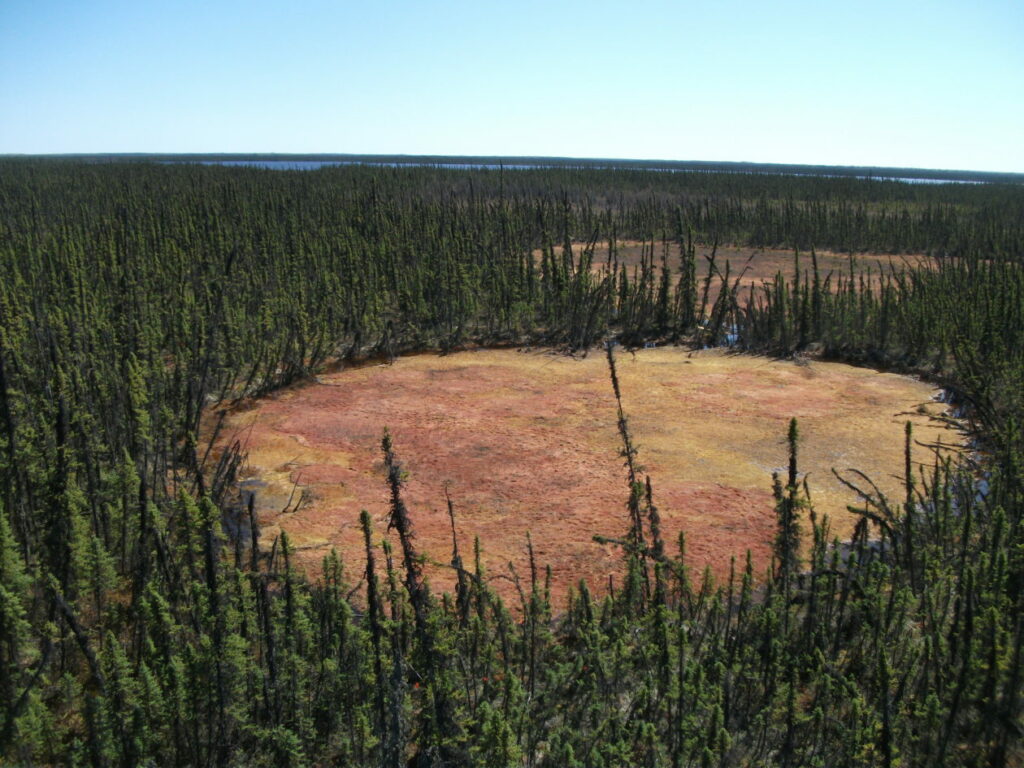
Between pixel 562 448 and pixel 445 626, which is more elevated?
pixel 562 448

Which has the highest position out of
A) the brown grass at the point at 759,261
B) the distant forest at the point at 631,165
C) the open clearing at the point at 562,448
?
the distant forest at the point at 631,165

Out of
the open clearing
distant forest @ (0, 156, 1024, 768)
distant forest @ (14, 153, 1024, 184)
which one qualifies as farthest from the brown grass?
distant forest @ (14, 153, 1024, 184)

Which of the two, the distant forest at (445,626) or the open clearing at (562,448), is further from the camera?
the open clearing at (562,448)

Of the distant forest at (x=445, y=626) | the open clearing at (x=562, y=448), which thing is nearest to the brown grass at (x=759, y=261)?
the open clearing at (x=562, y=448)

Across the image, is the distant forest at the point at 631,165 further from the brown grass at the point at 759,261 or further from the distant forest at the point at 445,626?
the distant forest at the point at 445,626

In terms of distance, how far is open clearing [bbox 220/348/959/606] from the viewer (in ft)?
23.7

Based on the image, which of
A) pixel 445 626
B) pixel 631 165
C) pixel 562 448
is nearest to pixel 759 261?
pixel 562 448

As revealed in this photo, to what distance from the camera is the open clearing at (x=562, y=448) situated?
7.23m

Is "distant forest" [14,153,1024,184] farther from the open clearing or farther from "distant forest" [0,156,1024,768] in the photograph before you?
"distant forest" [0,156,1024,768]

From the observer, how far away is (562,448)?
925cm

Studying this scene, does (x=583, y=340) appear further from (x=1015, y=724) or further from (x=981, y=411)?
(x=1015, y=724)

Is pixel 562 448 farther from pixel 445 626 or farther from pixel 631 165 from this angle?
pixel 631 165

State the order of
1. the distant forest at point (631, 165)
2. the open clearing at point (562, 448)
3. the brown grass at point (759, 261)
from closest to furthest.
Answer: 1. the open clearing at point (562, 448)
2. the brown grass at point (759, 261)
3. the distant forest at point (631, 165)

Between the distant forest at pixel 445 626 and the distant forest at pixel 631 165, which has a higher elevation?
the distant forest at pixel 631 165
